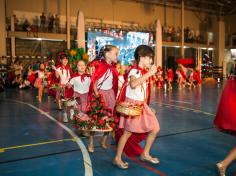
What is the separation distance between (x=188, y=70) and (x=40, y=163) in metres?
17.1

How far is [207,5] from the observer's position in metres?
28.5

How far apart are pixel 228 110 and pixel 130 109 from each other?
1.02 metres

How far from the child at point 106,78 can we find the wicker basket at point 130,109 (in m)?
0.80

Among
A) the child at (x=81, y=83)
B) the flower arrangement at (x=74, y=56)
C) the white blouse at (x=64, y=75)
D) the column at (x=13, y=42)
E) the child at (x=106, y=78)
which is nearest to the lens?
the child at (x=106, y=78)

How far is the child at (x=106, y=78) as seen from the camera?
Result: 4180mm

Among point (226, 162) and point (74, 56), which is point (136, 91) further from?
point (74, 56)

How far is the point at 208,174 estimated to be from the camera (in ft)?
11.0

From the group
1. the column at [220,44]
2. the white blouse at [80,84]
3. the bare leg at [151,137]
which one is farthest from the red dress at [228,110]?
the column at [220,44]

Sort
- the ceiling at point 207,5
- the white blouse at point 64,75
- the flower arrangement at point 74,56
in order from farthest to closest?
1. the ceiling at point 207,5
2. the white blouse at point 64,75
3. the flower arrangement at point 74,56

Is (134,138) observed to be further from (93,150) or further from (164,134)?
(164,134)

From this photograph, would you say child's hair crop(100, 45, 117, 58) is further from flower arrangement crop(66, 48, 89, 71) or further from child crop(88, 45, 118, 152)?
flower arrangement crop(66, 48, 89, 71)

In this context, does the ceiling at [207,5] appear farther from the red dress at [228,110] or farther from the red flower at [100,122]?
the red dress at [228,110]

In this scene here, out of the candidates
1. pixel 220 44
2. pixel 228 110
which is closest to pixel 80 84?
pixel 228 110

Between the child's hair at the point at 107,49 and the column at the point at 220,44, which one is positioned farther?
the column at the point at 220,44
